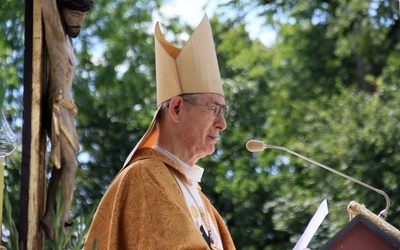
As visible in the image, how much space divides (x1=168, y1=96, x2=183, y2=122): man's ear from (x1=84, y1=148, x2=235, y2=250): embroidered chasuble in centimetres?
16

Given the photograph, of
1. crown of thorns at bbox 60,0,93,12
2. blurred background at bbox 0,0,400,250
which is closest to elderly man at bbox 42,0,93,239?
crown of thorns at bbox 60,0,93,12

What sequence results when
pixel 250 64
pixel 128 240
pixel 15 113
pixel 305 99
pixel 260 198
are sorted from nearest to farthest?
1. pixel 128 240
2. pixel 15 113
3. pixel 260 198
4. pixel 305 99
5. pixel 250 64

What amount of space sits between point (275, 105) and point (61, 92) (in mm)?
11883

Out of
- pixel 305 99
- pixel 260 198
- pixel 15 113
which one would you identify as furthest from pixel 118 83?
pixel 15 113

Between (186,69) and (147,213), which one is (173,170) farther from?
(186,69)

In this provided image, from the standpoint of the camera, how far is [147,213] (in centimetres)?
489

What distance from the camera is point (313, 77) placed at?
695 inches

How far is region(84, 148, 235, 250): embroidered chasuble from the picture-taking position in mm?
4828

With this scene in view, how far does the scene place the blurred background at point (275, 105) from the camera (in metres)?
13.1

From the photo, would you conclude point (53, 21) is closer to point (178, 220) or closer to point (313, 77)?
point (178, 220)

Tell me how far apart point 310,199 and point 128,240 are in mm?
8687

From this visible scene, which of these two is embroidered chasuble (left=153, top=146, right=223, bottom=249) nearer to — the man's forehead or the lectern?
the man's forehead

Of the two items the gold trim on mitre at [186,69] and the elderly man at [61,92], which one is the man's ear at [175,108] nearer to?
the gold trim on mitre at [186,69]

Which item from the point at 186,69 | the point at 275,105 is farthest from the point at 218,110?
the point at 275,105
